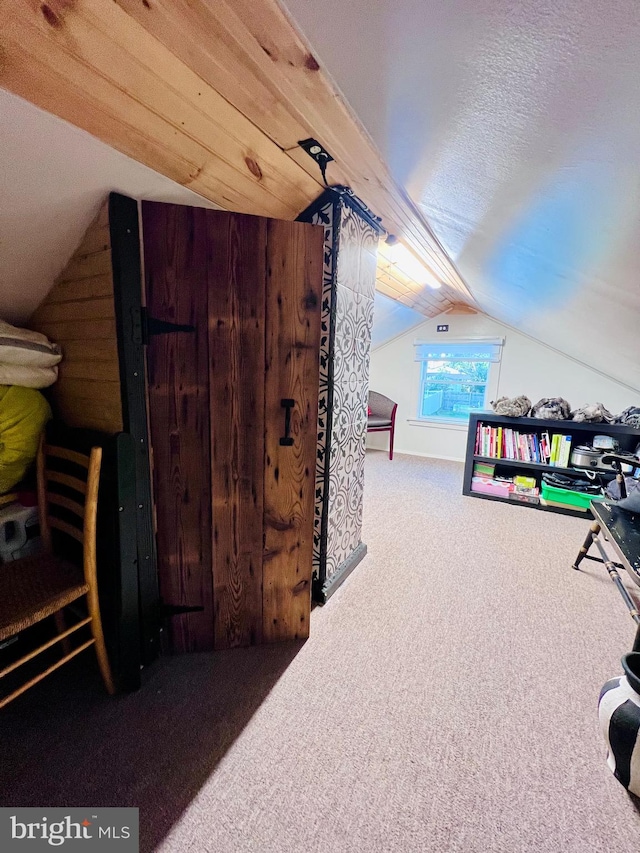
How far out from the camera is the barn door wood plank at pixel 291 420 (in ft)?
4.60

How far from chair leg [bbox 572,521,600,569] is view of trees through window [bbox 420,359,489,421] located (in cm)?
277

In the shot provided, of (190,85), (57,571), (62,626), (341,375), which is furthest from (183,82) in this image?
(62,626)

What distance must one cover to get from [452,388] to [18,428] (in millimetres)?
4749

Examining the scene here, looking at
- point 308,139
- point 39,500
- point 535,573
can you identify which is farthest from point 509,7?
point 535,573

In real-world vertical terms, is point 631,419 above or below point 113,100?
below

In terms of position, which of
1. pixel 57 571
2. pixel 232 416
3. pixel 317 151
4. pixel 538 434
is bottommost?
pixel 57 571

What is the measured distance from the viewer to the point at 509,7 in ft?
1.53

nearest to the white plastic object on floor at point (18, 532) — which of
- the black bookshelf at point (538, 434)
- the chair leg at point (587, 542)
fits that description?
the chair leg at point (587, 542)

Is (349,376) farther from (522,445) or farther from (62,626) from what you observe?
(522,445)

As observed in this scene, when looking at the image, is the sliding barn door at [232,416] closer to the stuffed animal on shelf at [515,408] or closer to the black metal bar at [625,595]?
the black metal bar at [625,595]

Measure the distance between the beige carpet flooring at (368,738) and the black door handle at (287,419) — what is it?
985 mm

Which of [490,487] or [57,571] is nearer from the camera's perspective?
[57,571]

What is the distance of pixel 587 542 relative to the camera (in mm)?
2164

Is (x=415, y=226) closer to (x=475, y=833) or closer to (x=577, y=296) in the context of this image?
(x=577, y=296)
